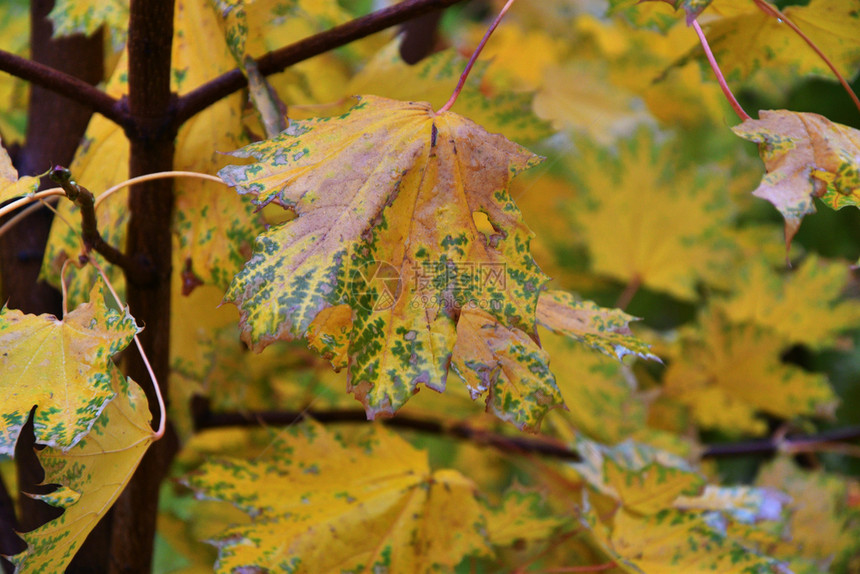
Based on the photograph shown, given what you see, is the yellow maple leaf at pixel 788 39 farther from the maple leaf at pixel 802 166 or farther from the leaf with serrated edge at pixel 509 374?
the leaf with serrated edge at pixel 509 374

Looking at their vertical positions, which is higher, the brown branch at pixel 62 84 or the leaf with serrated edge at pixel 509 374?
the brown branch at pixel 62 84

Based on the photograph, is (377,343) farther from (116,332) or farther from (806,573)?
(806,573)

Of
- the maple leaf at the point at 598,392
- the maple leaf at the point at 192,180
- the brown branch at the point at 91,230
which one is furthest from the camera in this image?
the maple leaf at the point at 598,392

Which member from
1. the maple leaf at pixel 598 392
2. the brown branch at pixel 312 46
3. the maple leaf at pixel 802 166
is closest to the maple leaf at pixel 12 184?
the brown branch at pixel 312 46

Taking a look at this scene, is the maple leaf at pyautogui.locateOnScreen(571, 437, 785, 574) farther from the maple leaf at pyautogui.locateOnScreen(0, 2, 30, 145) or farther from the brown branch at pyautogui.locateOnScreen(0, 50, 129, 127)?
the maple leaf at pyautogui.locateOnScreen(0, 2, 30, 145)

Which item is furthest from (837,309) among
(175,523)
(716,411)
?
(175,523)

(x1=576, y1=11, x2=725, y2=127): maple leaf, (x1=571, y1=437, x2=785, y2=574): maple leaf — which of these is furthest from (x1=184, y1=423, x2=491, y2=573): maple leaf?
(x1=576, y1=11, x2=725, y2=127): maple leaf

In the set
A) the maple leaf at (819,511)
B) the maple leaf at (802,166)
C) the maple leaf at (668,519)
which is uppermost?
the maple leaf at (802,166)
